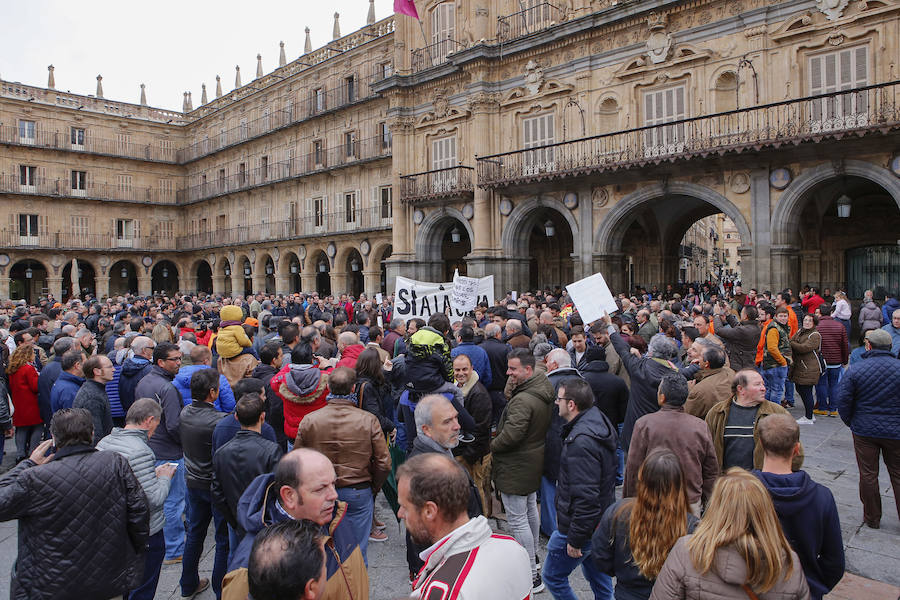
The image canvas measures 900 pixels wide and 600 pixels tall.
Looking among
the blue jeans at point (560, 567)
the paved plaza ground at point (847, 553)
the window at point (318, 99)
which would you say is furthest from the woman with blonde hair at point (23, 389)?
the window at point (318, 99)

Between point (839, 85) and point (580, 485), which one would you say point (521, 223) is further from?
point (580, 485)

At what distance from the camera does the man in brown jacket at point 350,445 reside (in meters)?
4.06

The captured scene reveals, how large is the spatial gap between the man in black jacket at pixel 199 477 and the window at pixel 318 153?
94.2 ft

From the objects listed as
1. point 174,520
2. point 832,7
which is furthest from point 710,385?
point 832,7

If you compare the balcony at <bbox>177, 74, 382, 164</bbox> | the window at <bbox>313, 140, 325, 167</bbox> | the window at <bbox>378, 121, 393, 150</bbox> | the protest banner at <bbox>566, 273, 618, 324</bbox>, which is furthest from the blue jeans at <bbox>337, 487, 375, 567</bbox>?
the window at <bbox>313, 140, 325, 167</bbox>

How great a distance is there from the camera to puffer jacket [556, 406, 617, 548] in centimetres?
378

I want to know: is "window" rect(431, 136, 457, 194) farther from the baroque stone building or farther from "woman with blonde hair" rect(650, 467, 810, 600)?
"woman with blonde hair" rect(650, 467, 810, 600)

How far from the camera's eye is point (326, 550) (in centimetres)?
254

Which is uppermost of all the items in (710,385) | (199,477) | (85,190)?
(85,190)

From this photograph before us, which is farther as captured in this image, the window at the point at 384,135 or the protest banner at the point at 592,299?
the window at the point at 384,135

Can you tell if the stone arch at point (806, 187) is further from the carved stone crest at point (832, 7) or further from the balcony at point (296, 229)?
the balcony at point (296, 229)

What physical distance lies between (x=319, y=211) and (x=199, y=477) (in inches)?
1130

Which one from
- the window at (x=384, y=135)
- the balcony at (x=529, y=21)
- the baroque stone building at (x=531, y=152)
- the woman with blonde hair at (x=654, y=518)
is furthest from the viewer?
the window at (x=384, y=135)

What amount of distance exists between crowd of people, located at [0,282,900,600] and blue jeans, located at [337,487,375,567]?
0.01m
